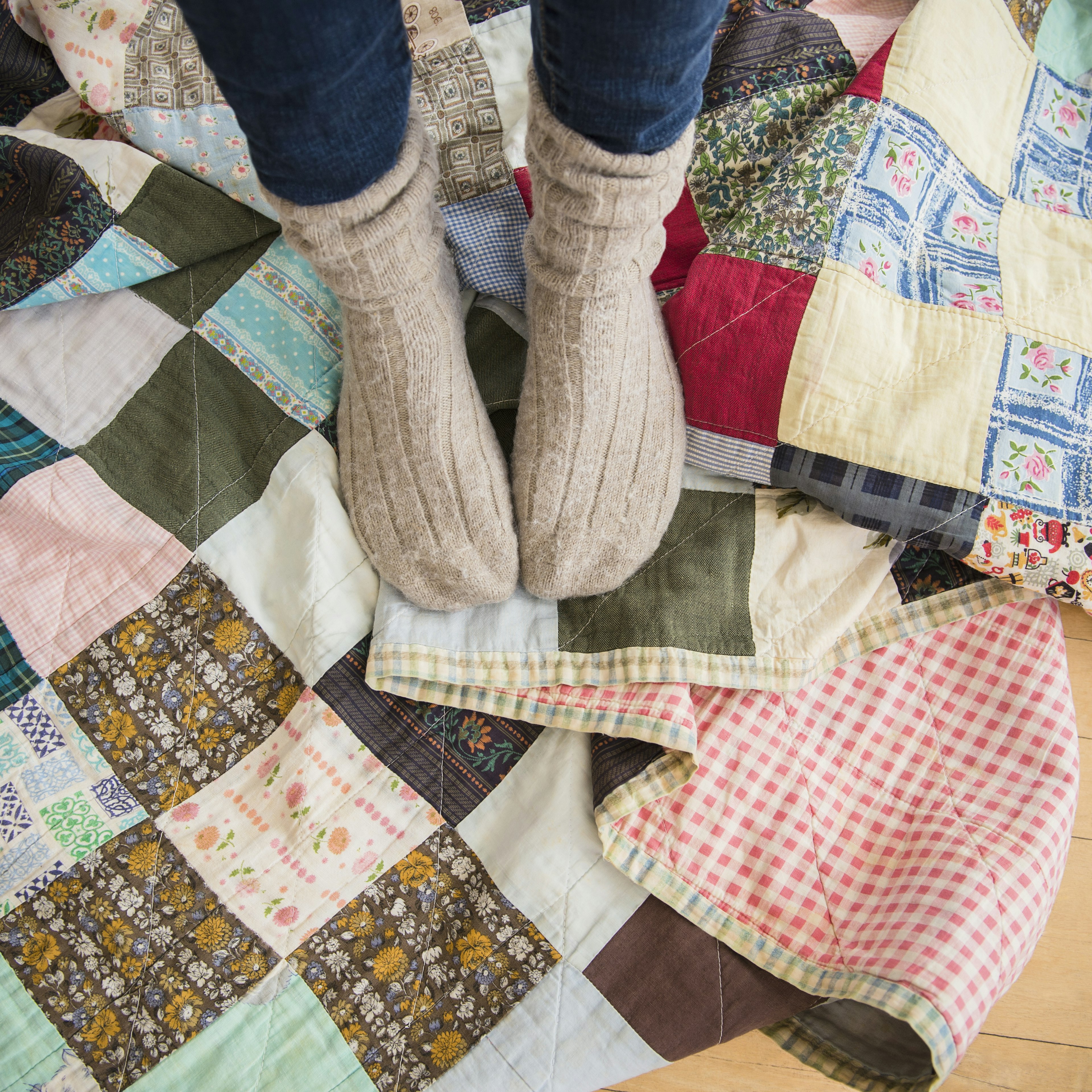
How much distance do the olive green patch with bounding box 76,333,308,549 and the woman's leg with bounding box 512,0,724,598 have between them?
242 millimetres

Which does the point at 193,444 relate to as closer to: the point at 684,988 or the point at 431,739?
the point at 431,739

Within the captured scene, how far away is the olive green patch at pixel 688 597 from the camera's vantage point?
0.65 meters

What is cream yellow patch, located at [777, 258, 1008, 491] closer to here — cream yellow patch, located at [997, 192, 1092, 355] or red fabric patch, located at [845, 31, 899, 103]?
cream yellow patch, located at [997, 192, 1092, 355]

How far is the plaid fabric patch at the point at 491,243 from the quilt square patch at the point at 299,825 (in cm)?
39

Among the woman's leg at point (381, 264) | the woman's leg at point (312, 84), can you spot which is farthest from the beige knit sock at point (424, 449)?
the woman's leg at point (312, 84)

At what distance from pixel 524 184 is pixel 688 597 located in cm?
42

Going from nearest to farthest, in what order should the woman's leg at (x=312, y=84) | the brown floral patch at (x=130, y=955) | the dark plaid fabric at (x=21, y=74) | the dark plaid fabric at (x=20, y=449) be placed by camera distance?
the woman's leg at (x=312, y=84) < the brown floral patch at (x=130, y=955) < the dark plaid fabric at (x=20, y=449) < the dark plaid fabric at (x=21, y=74)

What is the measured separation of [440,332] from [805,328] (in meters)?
0.30

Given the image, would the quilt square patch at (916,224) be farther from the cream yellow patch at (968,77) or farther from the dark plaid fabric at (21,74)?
the dark plaid fabric at (21,74)

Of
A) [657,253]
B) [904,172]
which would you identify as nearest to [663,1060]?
[657,253]

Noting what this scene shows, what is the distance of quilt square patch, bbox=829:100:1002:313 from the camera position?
2.24ft

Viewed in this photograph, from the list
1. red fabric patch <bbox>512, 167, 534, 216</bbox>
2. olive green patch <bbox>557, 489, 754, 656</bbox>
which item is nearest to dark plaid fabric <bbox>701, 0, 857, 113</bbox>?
red fabric patch <bbox>512, 167, 534, 216</bbox>

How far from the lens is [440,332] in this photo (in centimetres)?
65

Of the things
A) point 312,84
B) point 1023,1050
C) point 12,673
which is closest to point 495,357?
point 312,84
